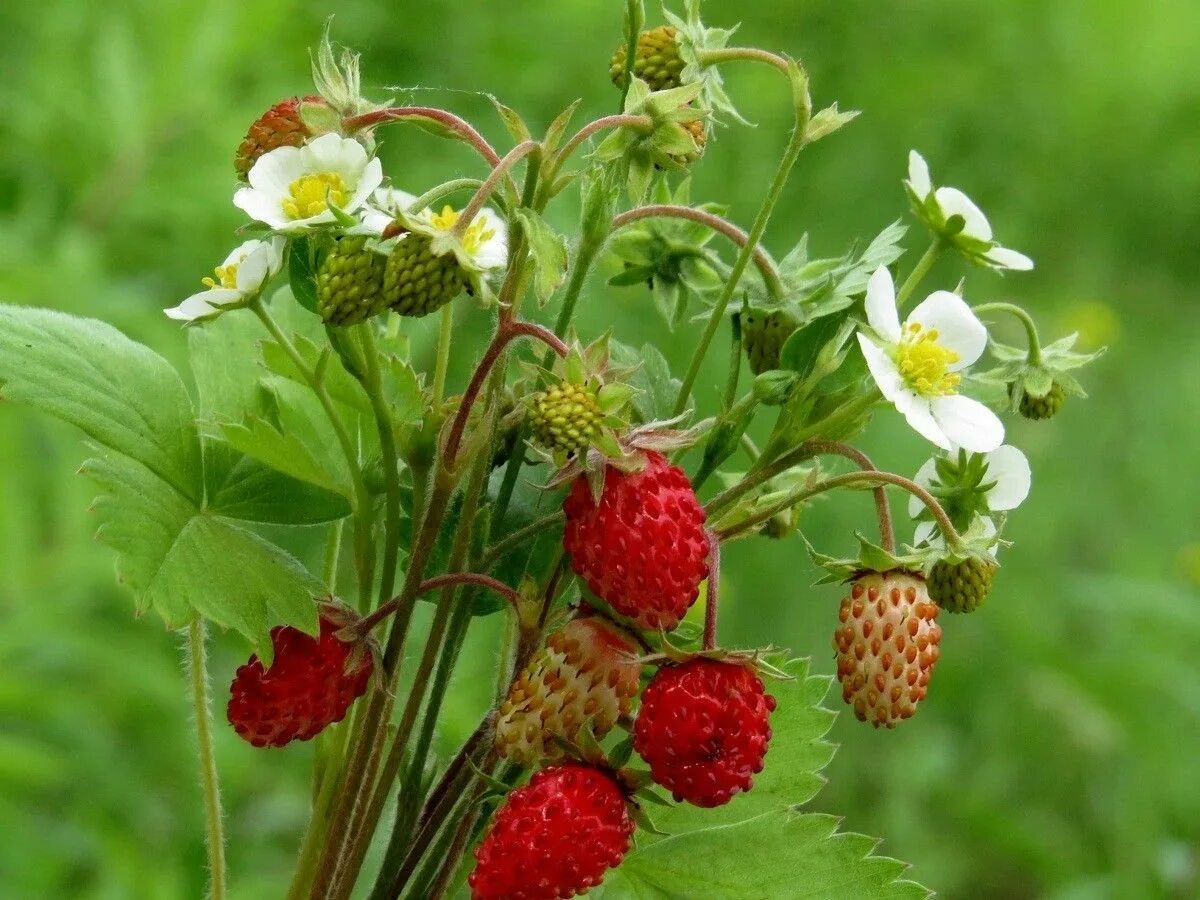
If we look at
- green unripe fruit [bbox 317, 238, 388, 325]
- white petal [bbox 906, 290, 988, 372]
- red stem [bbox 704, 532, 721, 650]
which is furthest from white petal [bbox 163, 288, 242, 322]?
white petal [bbox 906, 290, 988, 372]

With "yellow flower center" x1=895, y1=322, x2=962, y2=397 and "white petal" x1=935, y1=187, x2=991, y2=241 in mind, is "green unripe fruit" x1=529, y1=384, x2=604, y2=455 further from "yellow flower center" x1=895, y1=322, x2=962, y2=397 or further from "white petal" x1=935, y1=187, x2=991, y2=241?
"white petal" x1=935, y1=187, x2=991, y2=241

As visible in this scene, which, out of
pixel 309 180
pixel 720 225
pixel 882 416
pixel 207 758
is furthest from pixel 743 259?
pixel 882 416

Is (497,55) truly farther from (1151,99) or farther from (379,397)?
(379,397)

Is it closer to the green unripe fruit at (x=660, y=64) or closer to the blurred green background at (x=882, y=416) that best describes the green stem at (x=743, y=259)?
the green unripe fruit at (x=660, y=64)

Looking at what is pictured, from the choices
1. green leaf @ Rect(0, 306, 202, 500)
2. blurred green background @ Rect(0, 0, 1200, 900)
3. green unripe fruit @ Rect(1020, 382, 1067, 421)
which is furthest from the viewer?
blurred green background @ Rect(0, 0, 1200, 900)

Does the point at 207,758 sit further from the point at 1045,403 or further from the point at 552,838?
the point at 1045,403

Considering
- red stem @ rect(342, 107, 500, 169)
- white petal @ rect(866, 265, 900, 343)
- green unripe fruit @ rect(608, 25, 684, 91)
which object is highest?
red stem @ rect(342, 107, 500, 169)
